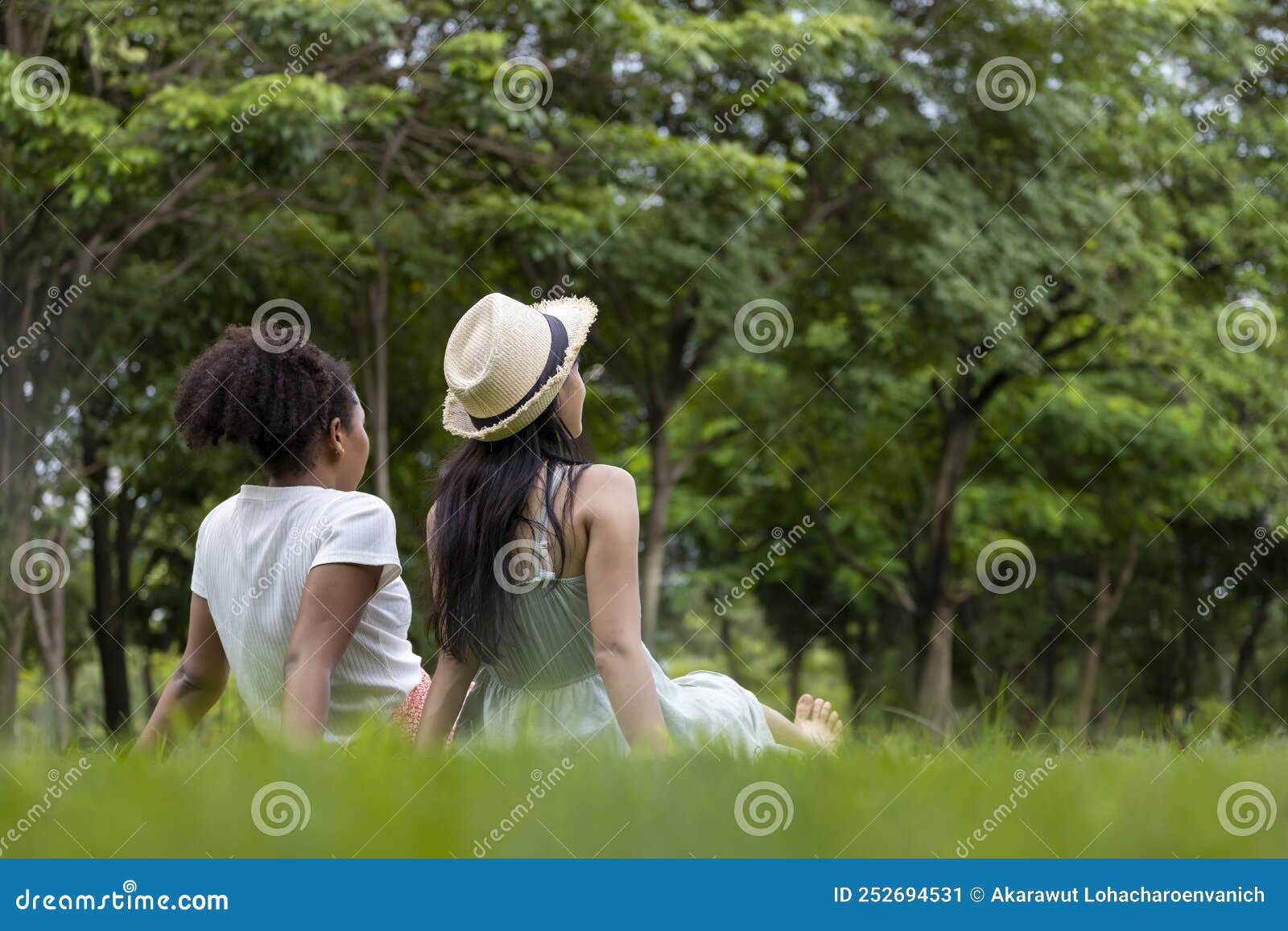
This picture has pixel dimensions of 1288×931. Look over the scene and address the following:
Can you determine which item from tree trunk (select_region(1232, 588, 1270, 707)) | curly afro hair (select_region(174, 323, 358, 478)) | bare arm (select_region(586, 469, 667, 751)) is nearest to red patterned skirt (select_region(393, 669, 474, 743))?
bare arm (select_region(586, 469, 667, 751))

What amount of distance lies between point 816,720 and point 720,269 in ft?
33.9

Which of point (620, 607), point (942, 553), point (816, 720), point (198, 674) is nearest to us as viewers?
point (620, 607)

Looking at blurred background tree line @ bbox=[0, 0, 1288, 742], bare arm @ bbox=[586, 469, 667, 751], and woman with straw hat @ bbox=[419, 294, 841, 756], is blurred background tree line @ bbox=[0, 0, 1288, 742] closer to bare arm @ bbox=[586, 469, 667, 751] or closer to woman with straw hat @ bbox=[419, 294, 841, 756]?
woman with straw hat @ bbox=[419, 294, 841, 756]

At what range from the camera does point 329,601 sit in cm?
295

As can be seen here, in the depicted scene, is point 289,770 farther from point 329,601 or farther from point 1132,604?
point 1132,604

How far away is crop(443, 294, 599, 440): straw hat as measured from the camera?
9.77 feet

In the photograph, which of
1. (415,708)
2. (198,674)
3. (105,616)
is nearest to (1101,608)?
(105,616)

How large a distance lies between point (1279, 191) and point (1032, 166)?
327 centimetres

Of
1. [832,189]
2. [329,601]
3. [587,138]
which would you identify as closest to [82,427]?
[587,138]

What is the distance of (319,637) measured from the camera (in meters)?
2.93

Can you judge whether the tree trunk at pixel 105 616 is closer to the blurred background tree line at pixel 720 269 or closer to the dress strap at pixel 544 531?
the blurred background tree line at pixel 720 269

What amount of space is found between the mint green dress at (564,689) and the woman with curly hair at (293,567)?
0.28m

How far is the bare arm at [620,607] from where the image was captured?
2.72m

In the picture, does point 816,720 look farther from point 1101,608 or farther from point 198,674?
point 1101,608
